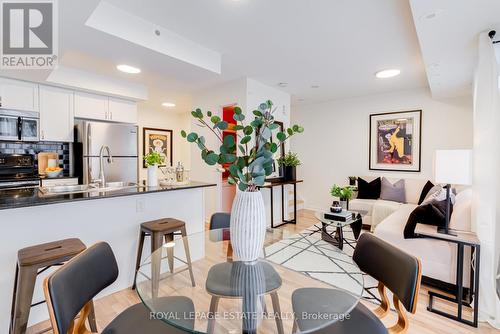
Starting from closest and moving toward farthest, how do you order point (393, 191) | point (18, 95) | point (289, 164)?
point (18, 95), point (393, 191), point (289, 164)

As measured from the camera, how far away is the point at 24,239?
1.83 m

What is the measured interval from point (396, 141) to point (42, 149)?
5.95 m

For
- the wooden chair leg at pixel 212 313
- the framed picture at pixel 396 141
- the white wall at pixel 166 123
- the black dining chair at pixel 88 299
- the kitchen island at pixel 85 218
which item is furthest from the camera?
the white wall at pixel 166 123

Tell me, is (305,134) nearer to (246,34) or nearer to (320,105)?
(320,105)

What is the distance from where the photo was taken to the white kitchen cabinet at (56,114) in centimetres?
348

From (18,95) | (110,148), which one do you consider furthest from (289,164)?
(18,95)

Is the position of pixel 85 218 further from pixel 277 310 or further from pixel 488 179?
pixel 488 179

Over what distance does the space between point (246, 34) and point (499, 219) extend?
271 centimetres

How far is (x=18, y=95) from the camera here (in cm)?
326

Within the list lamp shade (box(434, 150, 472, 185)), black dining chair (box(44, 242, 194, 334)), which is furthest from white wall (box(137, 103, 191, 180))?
lamp shade (box(434, 150, 472, 185))

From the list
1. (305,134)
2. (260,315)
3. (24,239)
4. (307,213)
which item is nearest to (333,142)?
(305,134)

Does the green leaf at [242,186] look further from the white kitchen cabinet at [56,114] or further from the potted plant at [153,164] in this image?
the white kitchen cabinet at [56,114]

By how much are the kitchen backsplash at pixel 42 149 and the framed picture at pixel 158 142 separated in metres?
1.84

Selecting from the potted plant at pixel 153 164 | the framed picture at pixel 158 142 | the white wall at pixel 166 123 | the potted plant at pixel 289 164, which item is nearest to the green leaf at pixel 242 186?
the potted plant at pixel 153 164
